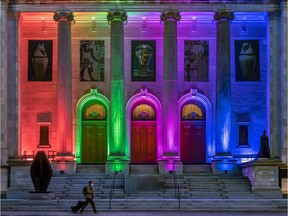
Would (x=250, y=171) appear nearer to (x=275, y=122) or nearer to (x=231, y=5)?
(x=275, y=122)

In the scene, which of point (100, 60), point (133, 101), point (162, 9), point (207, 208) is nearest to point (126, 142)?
point (133, 101)

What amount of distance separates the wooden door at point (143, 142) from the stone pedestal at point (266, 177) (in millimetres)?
9603

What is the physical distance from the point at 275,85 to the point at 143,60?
880 cm

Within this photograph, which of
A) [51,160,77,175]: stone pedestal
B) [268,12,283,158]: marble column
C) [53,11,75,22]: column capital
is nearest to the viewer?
[51,160,77,175]: stone pedestal

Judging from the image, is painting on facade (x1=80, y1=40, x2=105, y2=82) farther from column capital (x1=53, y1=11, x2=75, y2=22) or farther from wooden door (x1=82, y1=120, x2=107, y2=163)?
column capital (x1=53, y1=11, x2=75, y2=22)

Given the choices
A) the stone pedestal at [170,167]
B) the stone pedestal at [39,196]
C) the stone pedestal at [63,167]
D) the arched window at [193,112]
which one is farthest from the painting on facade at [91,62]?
the stone pedestal at [39,196]

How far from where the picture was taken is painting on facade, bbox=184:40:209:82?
4478cm

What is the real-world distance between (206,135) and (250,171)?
24.5 ft

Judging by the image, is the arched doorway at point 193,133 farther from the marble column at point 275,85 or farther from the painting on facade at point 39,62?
the painting on facade at point 39,62

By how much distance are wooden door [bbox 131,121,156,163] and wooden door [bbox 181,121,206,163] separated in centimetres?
199

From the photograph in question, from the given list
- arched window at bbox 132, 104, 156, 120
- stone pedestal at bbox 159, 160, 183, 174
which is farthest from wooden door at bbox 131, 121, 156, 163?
stone pedestal at bbox 159, 160, 183, 174

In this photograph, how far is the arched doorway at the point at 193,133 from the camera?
44.6 meters

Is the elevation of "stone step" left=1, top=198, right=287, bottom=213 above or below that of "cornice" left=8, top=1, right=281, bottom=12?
below

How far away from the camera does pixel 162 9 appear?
138 ft
